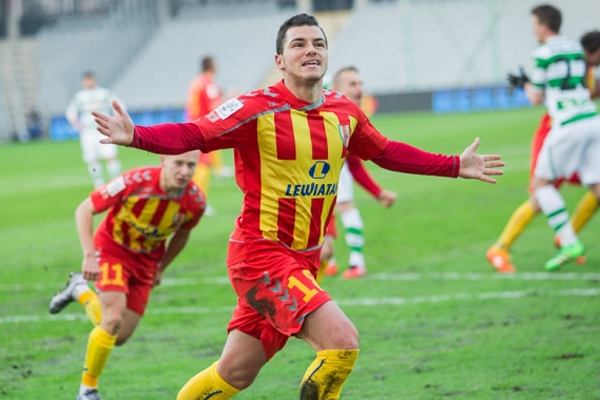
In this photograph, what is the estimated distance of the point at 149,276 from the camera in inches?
243

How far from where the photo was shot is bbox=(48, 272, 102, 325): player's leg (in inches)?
246

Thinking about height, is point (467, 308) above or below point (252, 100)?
below

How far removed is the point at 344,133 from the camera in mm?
4422

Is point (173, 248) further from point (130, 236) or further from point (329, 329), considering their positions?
point (329, 329)

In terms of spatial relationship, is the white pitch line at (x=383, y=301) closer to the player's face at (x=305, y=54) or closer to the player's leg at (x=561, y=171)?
the player's leg at (x=561, y=171)

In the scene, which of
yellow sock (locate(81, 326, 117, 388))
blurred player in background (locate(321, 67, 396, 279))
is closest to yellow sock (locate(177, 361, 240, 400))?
yellow sock (locate(81, 326, 117, 388))

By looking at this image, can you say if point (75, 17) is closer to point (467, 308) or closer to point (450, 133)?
point (450, 133)

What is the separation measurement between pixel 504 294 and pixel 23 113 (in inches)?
1463

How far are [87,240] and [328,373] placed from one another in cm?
219

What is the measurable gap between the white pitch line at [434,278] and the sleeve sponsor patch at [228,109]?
16.0ft

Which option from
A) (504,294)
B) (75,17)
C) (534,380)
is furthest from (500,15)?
(534,380)

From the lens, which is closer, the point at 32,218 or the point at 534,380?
the point at 534,380

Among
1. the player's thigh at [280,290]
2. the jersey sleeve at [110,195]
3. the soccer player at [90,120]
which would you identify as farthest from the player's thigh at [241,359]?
the soccer player at [90,120]

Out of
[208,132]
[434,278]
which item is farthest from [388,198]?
[208,132]
